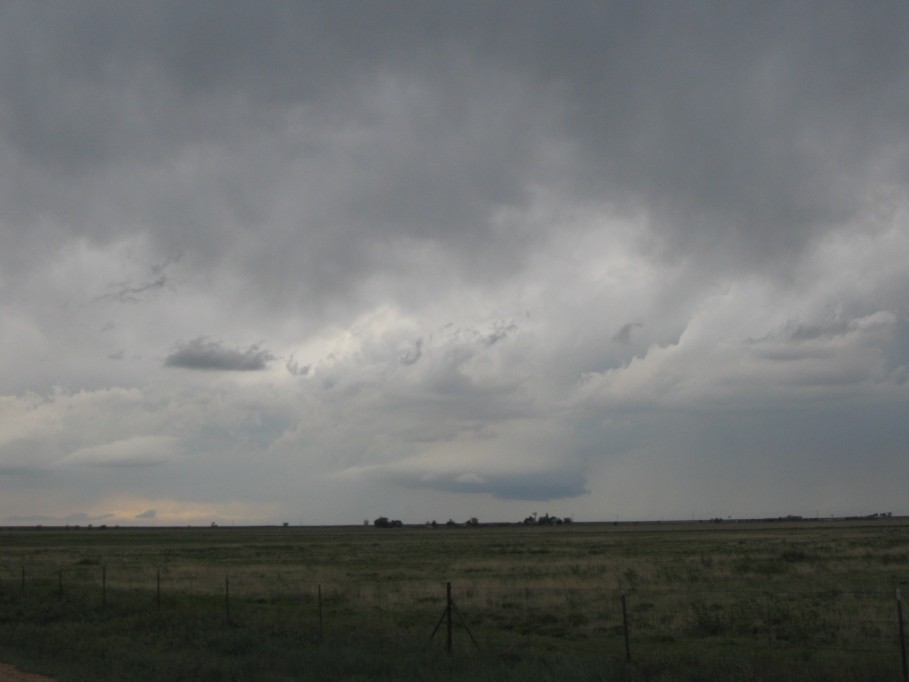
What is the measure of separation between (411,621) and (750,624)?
999 cm

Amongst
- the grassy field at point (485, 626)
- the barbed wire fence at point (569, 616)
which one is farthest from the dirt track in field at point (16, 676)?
the barbed wire fence at point (569, 616)

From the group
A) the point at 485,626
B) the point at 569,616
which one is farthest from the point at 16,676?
the point at 569,616

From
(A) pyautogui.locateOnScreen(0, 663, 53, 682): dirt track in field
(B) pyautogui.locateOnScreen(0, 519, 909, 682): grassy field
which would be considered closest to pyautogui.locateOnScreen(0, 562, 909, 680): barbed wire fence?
(B) pyautogui.locateOnScreen(0, 519, 909, 682): grassy field

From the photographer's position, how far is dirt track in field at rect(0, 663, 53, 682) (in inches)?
654

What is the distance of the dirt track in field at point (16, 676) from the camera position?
16.6m

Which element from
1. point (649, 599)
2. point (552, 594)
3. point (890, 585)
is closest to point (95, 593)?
point (552, 594)

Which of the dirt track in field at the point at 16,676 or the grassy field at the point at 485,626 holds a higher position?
the dirt track in field at the point at 16,676

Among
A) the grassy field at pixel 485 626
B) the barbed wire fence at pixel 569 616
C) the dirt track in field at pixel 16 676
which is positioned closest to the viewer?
the dirt track in field at pixel 16 676

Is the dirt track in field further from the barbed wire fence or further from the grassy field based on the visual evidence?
the barbed wire fence

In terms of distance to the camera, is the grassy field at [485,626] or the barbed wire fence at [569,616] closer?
the grassy field at [485,626]

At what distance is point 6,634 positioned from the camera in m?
24.1

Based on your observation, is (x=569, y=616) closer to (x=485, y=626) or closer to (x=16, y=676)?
(x=485, y=626)

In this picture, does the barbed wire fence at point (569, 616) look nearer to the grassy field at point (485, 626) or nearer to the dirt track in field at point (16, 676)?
the grassy field at point (485, 626)

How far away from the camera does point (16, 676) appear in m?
17.0
